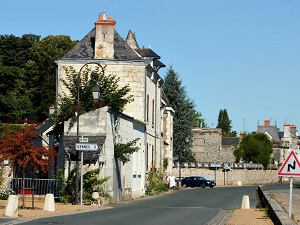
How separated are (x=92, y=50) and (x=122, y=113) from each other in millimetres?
10641

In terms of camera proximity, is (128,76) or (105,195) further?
(128,76)

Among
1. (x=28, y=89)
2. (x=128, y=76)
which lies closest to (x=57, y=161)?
(x=128, y=76)

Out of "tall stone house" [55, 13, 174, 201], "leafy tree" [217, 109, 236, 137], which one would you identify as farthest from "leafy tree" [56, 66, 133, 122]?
"leafy tree" [217, 109, 236, 137]

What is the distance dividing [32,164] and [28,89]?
2112 inches

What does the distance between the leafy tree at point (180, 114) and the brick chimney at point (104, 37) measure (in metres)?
42.9

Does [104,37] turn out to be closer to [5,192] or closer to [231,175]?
[5,192]

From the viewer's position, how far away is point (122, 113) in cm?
3597

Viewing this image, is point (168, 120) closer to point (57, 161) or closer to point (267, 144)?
point (57, 161)

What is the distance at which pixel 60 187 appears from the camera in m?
32.8

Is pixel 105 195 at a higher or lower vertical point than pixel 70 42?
lower

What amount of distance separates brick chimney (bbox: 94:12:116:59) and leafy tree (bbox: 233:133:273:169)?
200ft

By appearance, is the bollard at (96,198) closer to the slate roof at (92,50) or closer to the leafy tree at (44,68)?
the slate roof at (92,50)

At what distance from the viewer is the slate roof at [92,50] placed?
147ft

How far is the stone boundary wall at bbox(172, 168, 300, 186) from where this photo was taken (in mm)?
82188
